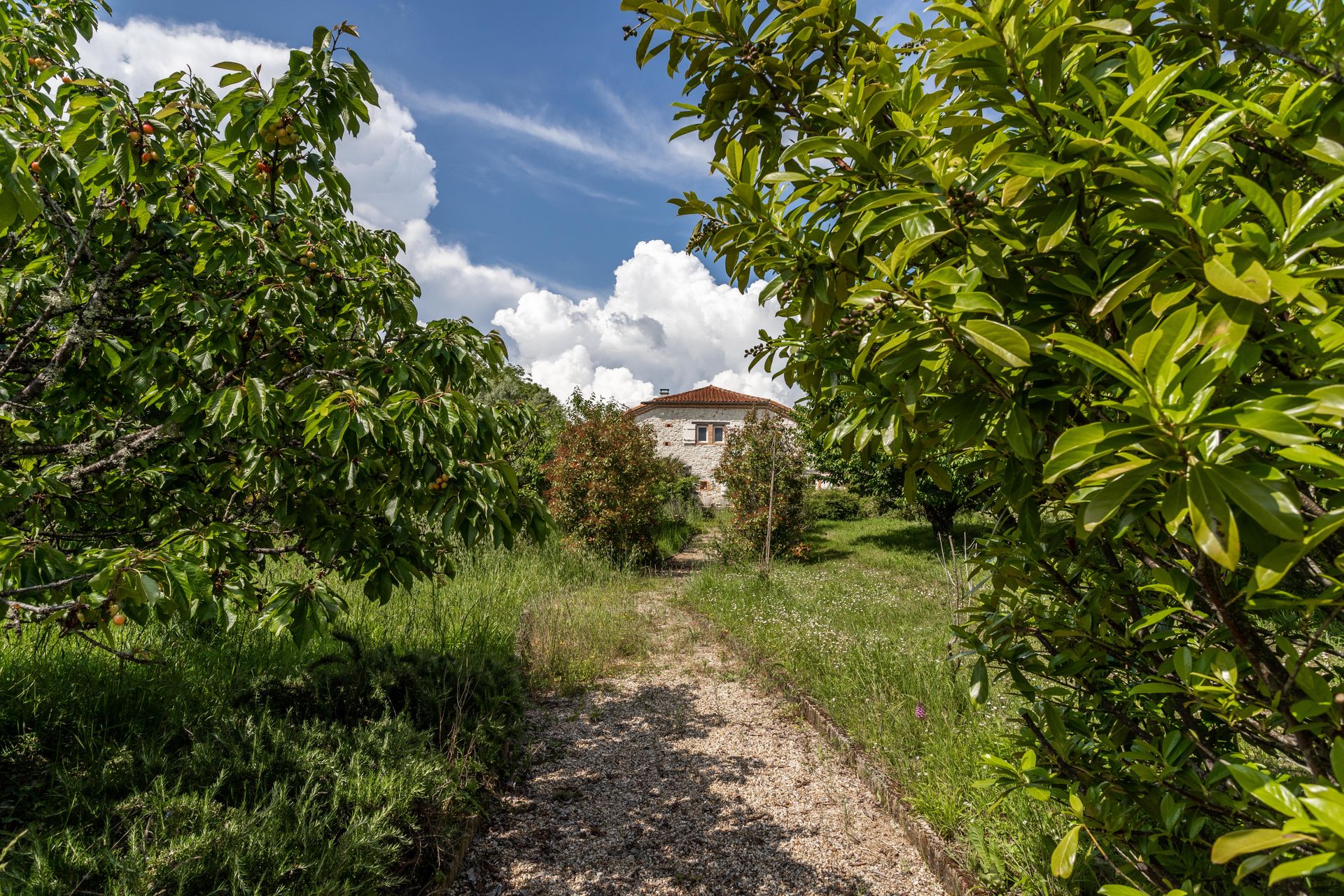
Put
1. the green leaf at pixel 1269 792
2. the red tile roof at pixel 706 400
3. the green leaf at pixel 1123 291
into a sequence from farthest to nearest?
the red tile roof at pixel 706 400 < the green leaf at pixel 1123 291 < the green leaf at pixel 1269 792

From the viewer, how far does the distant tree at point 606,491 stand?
11.2 metres

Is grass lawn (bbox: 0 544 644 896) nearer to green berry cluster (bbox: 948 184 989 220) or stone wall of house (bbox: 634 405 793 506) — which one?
green berry cluster (bbox: 948 184 989 220)

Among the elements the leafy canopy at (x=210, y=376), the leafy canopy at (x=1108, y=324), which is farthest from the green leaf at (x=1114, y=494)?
the leafy canopy at (x=210, y=376)

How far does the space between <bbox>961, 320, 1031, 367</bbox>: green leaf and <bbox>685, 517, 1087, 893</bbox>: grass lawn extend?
1.63m

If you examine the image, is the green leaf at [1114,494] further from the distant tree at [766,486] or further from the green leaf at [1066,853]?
the distant tree at [766,486]

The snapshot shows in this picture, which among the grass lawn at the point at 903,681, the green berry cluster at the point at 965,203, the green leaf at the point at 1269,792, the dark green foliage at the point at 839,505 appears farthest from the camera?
the dark green foliage at the point at 839,505

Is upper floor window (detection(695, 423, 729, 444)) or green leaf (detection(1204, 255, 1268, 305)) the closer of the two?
green leaf (detection(1204, 255, 1268, 305))

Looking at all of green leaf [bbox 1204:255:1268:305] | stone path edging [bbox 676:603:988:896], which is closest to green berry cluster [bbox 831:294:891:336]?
green leaf [bbox 1204:255:1268:305]

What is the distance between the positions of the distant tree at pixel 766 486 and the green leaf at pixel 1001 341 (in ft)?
37.3

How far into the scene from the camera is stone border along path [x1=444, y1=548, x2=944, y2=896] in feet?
9.61

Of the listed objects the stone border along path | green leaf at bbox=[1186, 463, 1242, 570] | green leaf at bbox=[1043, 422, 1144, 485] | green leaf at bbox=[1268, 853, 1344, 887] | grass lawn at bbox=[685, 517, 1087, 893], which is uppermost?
green leaf at bbox=[1043, 422, 1144, 485]

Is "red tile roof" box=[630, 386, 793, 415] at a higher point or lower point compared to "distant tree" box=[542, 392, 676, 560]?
higher

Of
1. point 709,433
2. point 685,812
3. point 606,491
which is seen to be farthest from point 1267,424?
point 709,433

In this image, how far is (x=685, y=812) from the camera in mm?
3559
